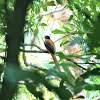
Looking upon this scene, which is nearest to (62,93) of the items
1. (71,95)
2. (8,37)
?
(71,95)

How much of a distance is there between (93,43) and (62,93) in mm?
83

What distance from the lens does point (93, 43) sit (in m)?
0.27

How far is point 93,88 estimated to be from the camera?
0.91ft

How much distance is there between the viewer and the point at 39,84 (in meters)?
0.28

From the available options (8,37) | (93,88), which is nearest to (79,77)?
(93,88)

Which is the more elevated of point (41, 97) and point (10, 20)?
point (10, 20)

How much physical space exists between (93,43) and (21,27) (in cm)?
11

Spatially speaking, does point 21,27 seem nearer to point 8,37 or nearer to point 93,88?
point 8,37

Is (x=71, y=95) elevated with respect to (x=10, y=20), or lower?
lower

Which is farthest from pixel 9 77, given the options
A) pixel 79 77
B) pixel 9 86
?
pixel 79 77

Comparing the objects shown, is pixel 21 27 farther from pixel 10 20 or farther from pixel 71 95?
pixel 71 95

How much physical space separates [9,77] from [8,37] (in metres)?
0.05

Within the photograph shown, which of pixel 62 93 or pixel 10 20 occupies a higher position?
pixel 10 20

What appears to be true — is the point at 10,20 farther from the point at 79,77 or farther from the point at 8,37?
the point at 79,77
